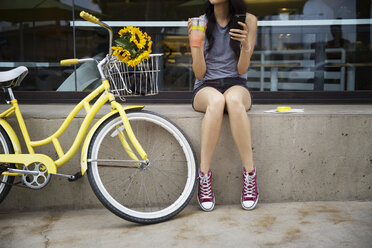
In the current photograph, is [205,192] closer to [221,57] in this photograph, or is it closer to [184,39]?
[221,57]

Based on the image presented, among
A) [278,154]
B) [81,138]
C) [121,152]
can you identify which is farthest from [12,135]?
[278,154]

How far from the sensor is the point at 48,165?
2.47 m

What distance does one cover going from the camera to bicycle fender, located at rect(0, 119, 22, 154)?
8.47ft

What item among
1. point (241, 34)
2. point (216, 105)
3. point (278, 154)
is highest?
point (241, 34)

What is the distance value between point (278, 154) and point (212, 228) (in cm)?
79

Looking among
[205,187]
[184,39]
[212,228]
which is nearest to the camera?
[212,228]

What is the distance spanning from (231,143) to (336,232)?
92 centimetres

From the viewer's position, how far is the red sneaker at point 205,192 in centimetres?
269

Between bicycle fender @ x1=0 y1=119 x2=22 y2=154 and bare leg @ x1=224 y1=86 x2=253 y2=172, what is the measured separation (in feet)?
4.64

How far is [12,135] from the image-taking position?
260 cm

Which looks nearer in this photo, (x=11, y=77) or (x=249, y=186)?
(x=11, y=77)

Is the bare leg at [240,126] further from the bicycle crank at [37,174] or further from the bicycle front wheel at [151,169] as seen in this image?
the bicycle crank at [37,174]

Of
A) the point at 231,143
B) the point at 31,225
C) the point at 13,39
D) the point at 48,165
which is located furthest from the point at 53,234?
the point at 13,39

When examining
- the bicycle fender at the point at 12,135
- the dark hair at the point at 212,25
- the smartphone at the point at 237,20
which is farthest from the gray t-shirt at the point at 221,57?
the bicycle fender at the point at 12,135
